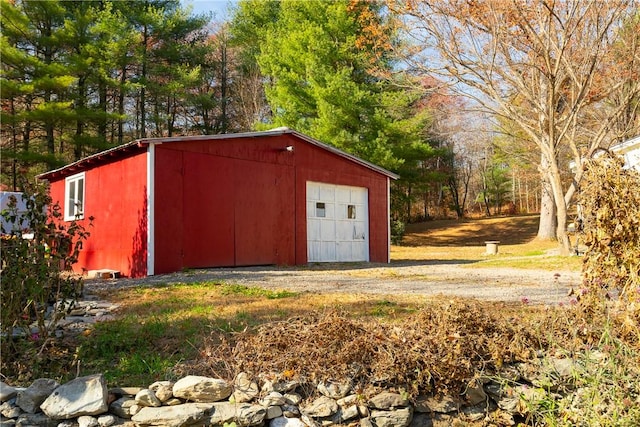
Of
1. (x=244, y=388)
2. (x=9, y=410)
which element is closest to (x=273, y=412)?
(x=244, y=388)

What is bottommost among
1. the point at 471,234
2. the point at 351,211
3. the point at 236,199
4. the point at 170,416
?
the point at 170,416

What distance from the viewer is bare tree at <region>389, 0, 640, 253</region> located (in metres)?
11.2

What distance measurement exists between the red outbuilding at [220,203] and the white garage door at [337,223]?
0.09 ft

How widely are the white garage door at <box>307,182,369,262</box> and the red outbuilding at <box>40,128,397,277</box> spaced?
0.03m

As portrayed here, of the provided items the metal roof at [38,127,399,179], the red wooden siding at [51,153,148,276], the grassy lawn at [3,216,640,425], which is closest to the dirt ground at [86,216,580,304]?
the grassy lawn at [3,216,640,425]

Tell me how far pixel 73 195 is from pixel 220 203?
→ 449 centimetres

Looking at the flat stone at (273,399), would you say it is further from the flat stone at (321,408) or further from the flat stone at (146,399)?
the flat stone at (146,399)

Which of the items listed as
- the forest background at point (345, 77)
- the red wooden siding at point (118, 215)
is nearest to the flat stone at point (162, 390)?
the red wooden siding at point (118, 215)

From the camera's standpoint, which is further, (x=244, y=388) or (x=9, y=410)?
(x=244, y=388)

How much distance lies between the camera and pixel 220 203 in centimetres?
1048

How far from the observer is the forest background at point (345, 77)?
471 inches

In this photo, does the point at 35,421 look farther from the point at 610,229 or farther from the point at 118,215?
the point at 118,215

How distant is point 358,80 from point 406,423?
2016 cm

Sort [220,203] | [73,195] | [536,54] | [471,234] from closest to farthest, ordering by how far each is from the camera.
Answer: [220,203] → [536,54] → [73,195] → [471,234]
